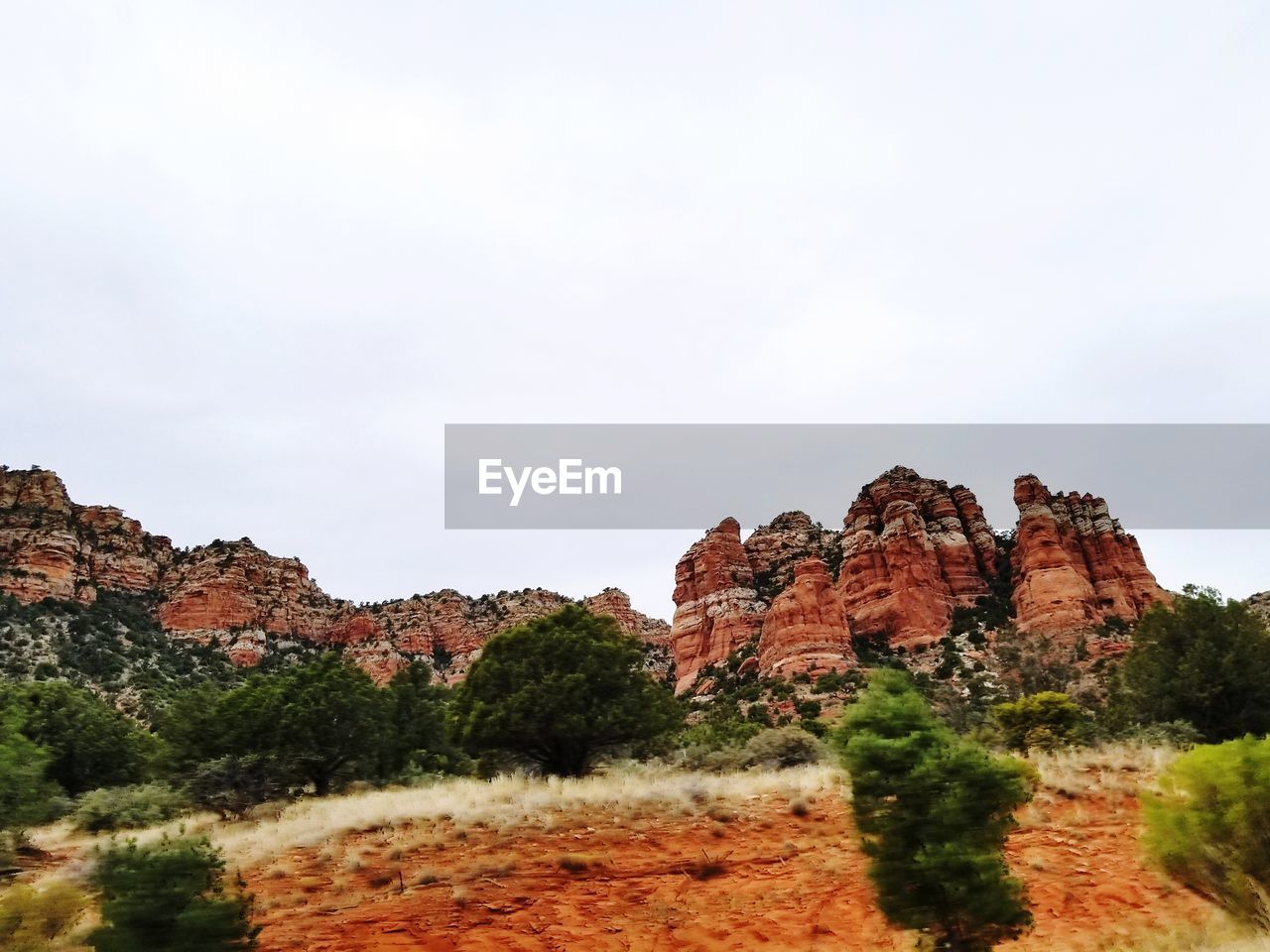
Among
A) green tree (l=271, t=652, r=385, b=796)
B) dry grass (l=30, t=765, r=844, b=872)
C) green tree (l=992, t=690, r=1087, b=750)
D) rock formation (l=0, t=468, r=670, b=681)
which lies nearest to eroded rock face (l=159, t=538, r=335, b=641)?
rock formation (l=0, t=468, r=670, b=681)

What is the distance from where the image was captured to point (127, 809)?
23141mm

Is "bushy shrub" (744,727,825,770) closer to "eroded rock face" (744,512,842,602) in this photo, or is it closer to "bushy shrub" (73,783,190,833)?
"bushy shrub" (73,783,190,833)

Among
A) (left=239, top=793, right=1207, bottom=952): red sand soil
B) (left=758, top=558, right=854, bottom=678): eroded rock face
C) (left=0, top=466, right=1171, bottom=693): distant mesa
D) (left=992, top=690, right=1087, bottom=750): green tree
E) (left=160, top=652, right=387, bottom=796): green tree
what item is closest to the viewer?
(left=239, top=793, right=1207, bottom=952): red sand soil

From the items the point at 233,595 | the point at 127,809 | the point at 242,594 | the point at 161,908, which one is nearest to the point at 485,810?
the point at 161,908

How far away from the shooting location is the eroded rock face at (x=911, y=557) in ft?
260

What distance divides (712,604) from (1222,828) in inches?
3350

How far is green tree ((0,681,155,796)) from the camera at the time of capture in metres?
31.8

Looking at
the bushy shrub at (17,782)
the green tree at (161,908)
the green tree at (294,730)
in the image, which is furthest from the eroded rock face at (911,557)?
the green tree at (161,908)

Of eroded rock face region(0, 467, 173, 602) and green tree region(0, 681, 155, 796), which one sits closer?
green tree region(0, 681, 155, 796)

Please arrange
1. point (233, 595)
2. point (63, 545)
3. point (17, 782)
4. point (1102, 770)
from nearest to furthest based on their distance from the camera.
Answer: point (17, 782), point (1102, 770), point (63, 545), point (233, 595)

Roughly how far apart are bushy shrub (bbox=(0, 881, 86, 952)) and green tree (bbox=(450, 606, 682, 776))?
49.4 feet

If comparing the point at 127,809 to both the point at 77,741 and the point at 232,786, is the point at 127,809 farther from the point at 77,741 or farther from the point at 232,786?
the point at 77,741

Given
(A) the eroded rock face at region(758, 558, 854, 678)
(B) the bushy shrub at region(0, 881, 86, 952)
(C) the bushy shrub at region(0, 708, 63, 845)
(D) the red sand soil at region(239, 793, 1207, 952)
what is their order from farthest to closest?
(A) the eroded rock face at region(758, 558, 854, 678), (C) the bushy shrub at region(0, 708, 63, 845), (D) the red sand soil at region(239, 793, 1207, 952), (B) the bushy shrub at region(0, 881, 86, 952)

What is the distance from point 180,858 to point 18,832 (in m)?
16.1
